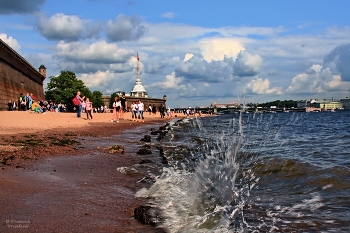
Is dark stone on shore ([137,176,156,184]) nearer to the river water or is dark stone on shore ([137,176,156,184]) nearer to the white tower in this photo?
the river water

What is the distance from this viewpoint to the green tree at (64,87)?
274 ft

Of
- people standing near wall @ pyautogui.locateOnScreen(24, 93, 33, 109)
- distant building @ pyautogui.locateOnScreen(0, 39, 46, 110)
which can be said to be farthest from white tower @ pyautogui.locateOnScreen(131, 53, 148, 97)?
people standing near wall @ pyautogui.locateOnScreen(24, 93, 33, 109)

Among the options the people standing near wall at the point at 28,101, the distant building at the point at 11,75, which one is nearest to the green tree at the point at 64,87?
the distant building at the point at 11,75

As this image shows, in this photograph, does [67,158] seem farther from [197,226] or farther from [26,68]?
[26,68]

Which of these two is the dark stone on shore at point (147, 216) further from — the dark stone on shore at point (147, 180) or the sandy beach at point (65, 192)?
the dark stone on shore at point (147, 180)

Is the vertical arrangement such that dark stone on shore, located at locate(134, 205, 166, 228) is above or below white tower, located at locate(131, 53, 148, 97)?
below

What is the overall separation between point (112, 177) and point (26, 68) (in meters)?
42.6

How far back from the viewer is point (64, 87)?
3455 inches

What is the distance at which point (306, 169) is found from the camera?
365 inches

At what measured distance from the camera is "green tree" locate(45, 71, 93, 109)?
8338cm

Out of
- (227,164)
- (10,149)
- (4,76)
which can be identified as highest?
(4,76)

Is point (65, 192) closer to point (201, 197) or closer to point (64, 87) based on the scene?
point (201, 197)

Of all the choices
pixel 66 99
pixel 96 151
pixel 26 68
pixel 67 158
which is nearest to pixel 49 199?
pixel 67 158

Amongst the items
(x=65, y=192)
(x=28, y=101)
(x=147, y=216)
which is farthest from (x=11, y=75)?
(x=147, y=216)
